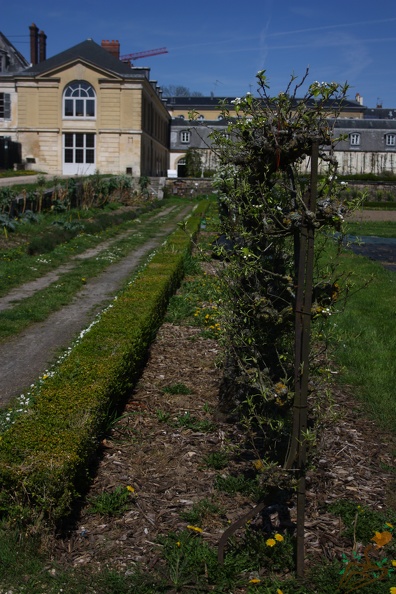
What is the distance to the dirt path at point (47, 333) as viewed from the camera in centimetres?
572

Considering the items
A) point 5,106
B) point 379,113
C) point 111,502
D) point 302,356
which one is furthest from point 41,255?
point 379,113

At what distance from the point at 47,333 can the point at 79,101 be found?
3572 cm

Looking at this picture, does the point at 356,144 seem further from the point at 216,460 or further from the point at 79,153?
the point at 216,460

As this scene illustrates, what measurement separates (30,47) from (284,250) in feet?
160

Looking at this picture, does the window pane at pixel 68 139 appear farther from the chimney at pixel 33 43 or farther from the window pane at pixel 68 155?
the chimney at pixel 33 43

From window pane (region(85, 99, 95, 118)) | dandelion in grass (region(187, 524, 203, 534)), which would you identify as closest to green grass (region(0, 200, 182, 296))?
dandelion in grass (region(187, 524, 203, 534))

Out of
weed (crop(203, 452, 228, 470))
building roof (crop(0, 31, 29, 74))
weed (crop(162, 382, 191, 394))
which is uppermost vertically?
building roof (crop(0, 31, 29, 74))

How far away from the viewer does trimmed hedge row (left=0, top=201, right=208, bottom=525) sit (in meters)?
3.31

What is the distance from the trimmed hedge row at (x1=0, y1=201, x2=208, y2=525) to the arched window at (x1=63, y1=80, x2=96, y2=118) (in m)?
36.2

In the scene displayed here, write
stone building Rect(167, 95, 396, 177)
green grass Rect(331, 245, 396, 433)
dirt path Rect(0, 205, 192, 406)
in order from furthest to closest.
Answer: stone building Rect(167, 95, 396, 177) < dirt path Rect(0, 205, 192, 406) < green grass Rect(331, 245, 396, 433)

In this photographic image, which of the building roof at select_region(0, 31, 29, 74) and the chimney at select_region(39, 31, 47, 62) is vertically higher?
the chimney at select_region(39, 31, 47, 62)

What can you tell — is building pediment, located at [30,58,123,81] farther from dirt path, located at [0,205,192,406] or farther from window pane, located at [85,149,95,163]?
dirt path, located at [0,205,192,406]

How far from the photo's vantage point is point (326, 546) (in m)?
3.38

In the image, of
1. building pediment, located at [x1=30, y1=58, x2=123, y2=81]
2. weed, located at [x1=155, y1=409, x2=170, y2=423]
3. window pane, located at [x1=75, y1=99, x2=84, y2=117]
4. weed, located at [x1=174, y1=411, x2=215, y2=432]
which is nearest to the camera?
weed, located at [x1=174, y1=411, x2=215, y2=432]
